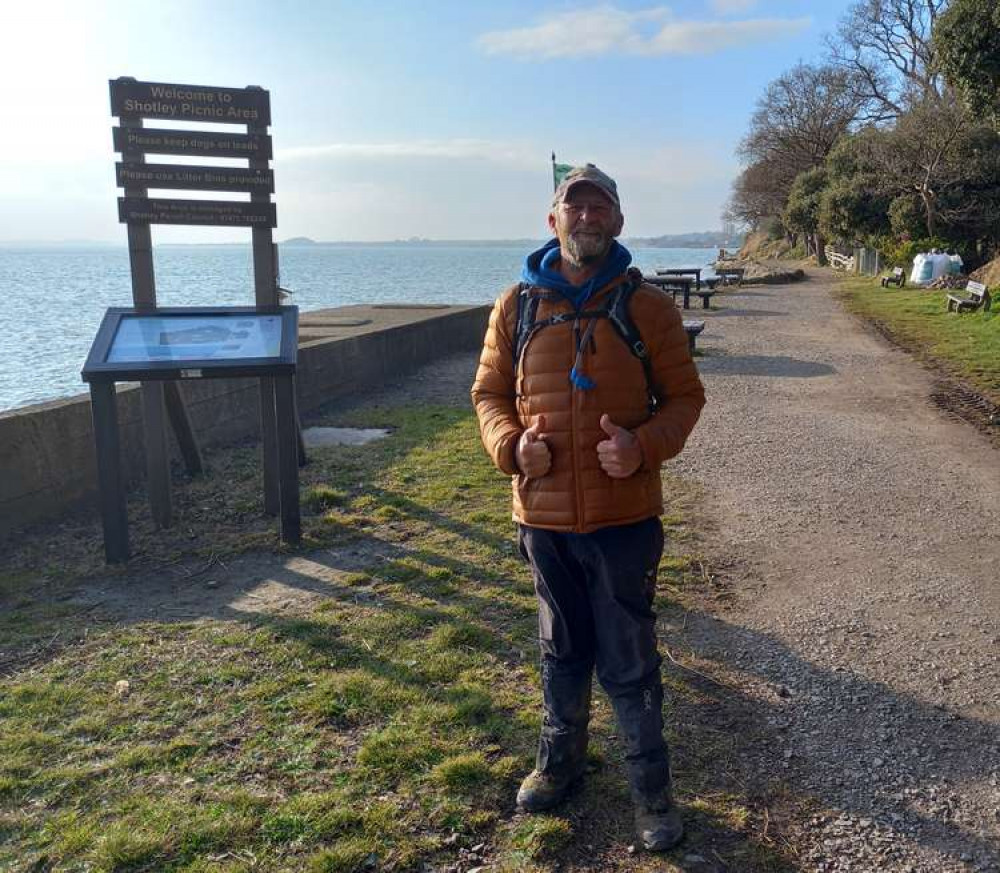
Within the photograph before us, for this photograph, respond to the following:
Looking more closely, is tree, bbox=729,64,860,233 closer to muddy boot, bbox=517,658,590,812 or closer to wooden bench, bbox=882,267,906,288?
wooden bench, bbox=882,267,906,288

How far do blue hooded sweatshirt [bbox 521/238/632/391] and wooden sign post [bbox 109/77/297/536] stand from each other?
121 inches

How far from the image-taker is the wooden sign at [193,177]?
18.9 feet

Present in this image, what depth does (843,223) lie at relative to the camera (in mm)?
36500

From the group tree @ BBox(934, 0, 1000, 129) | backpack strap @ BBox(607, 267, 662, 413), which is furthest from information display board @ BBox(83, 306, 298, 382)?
tree @ BBox(934, 0, 1000, 129)

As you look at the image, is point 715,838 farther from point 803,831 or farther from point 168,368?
point 168,368

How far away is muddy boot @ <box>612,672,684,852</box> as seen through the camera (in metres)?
2.80

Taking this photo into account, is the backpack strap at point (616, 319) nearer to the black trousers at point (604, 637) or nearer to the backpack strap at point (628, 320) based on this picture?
the backpack strap at point (628, 320)

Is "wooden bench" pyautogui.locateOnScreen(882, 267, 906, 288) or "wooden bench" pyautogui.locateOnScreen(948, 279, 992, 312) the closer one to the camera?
"wooden bench" pyautogui.locateOnScreen(948, 279, 992, 312)

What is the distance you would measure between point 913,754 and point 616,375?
6.01ft

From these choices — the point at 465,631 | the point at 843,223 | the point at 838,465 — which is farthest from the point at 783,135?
the point at 465,631

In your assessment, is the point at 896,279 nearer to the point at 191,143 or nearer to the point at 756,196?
the point at 191,143

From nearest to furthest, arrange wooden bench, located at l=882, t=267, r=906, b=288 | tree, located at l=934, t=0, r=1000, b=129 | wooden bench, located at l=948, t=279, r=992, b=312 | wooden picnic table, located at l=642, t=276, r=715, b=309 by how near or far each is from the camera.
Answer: tree, located at l=934, t=0, r=1000, b=129 → wooden bench, located at l=948, t=279, r=992, b=312 → wooden picnic table, located at l=642, t=276, r=715, b=309 → wooden bench, located at l=882, t=267, r=906, b=288

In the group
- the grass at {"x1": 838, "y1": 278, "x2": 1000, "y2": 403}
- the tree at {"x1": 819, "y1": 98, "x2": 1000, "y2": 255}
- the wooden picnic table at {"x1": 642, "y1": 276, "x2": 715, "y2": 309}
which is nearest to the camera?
the grass at {"x1": 838, "y1": 278, "x2": 1000, "y2": 403}

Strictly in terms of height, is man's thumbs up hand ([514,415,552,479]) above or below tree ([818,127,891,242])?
below
